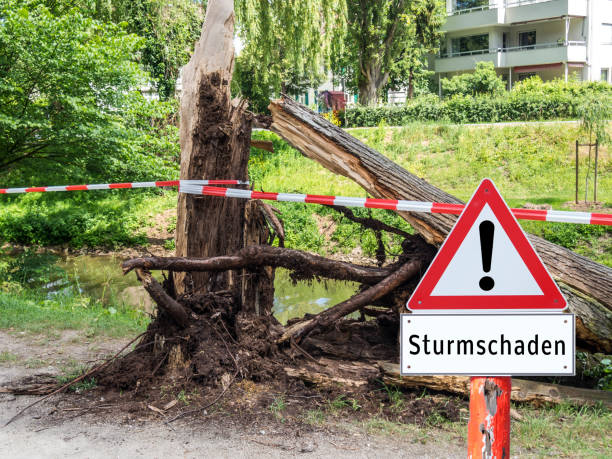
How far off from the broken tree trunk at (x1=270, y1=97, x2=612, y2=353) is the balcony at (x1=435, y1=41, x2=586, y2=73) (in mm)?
35104

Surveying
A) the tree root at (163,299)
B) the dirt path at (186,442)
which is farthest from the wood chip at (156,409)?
the tree root at (163,299)

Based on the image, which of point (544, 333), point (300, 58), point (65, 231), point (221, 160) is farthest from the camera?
point (300, 58)

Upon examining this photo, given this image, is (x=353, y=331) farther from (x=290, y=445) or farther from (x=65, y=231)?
(x=65, y=231)

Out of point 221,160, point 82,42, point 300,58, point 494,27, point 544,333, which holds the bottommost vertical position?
point 544,333

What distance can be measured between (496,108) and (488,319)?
2554cm

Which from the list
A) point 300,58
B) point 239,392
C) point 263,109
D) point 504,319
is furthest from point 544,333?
point 263,109

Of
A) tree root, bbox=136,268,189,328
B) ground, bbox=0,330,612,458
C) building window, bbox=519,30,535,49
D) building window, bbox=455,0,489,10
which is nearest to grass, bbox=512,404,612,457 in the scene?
ground, bbox=0,330,612,458

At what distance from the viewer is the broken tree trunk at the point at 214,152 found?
562cm

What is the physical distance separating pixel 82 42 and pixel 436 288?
504 inches

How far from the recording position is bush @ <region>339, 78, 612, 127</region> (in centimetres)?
2564

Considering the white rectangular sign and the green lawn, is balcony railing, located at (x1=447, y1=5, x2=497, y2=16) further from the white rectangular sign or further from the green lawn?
the white rectangular sign

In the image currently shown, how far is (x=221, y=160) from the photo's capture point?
575cm

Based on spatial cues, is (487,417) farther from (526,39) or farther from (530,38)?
(526,39)

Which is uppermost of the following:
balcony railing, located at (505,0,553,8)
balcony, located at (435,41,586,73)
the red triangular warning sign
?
balcony railing, located at (505,0,553,8)
